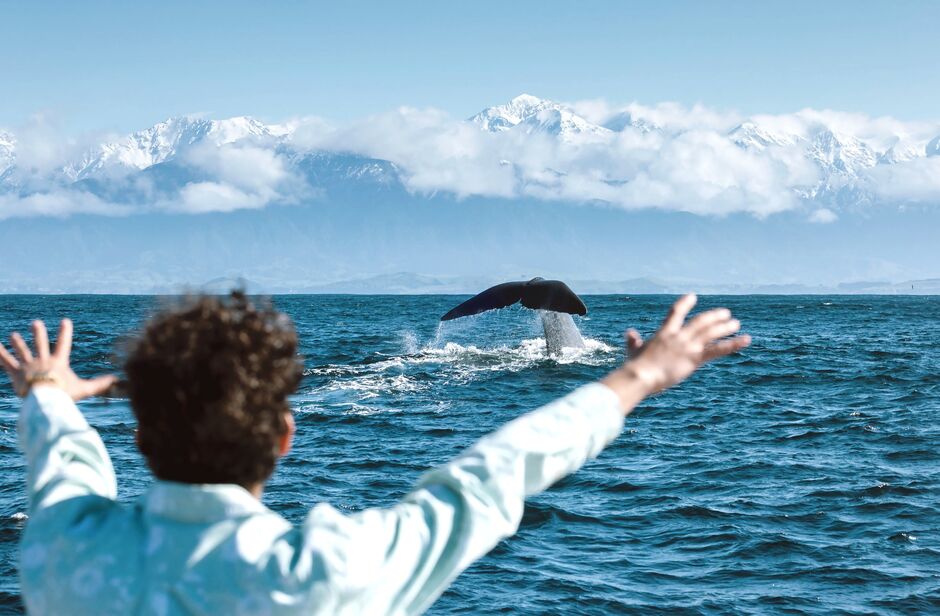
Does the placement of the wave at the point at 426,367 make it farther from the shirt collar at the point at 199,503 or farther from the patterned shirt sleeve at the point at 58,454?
the shirt collar at the point at 199,503

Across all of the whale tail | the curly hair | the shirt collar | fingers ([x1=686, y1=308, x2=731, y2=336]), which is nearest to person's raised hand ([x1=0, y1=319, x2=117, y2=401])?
the curly hair

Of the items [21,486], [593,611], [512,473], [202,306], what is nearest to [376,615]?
[512,473]

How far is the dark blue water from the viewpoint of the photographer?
10242 mm

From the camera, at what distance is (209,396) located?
193 cm

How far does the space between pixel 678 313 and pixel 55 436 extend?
1378mm

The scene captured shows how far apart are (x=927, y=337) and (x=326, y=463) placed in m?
42.4

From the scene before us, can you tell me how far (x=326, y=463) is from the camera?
1603 centimetres

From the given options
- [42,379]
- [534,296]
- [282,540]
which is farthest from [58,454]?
[534,296]

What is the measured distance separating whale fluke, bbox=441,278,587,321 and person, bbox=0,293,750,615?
21199 mm

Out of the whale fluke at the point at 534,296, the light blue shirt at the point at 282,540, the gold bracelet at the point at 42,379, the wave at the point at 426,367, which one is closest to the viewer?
the light blue shirt at the point at 282,540

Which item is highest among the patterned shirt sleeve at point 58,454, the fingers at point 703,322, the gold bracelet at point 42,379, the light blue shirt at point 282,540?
the fingers at point 703,322

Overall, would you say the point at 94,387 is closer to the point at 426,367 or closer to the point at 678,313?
the point at 678,313

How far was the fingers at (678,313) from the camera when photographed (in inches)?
87.8

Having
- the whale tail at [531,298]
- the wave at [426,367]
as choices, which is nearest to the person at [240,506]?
the wave at [426,367]
